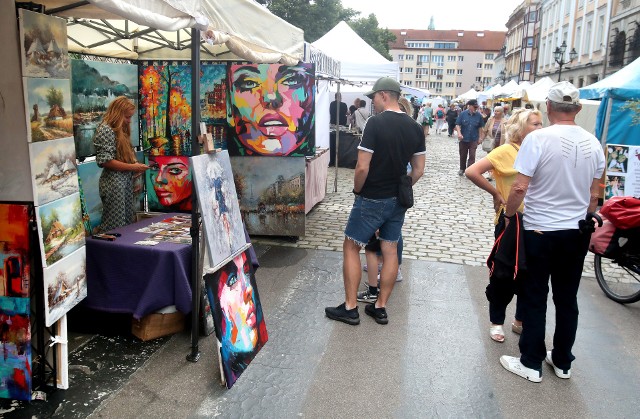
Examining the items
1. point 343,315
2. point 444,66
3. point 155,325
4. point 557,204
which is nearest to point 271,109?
point 343,315

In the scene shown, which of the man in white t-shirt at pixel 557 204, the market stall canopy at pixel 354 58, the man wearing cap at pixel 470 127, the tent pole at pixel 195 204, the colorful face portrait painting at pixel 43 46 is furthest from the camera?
the market stall canopy at pixel 354 58

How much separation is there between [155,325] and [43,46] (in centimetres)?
214

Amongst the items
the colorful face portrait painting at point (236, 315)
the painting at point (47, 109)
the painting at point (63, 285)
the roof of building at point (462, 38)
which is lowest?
the colorful face portrait painting at point (236, 315)

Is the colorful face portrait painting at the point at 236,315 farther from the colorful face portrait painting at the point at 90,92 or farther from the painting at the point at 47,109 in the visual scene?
the colorful face portrait painting at the point at 90,92

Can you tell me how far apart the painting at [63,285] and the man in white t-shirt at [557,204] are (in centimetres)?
282

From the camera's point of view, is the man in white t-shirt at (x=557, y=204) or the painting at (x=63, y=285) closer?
the painting at (x=63, y=285)

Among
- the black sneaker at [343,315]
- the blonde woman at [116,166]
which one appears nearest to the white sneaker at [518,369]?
the black sneaker at [343,315]

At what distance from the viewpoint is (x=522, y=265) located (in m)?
3.60

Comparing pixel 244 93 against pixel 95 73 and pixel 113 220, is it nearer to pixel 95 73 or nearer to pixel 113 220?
pixel 95 73

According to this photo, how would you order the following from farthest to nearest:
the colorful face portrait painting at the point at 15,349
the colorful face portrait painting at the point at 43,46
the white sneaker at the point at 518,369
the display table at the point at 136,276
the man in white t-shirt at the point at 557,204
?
the display table at the point at 136,276 → the white sneaker at the point at 518,369 → the man in white t-shirt at the point at 557,204 → the colorful face portrait painting at the point at 15,349 → the colorful face portrait painting at the point at 43,46

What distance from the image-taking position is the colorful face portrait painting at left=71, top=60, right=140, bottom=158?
5.50 meters

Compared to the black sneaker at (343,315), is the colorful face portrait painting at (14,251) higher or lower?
higher

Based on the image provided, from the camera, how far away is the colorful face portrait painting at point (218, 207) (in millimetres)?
3422

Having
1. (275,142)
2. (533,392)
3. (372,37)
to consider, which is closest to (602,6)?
(372,37)
